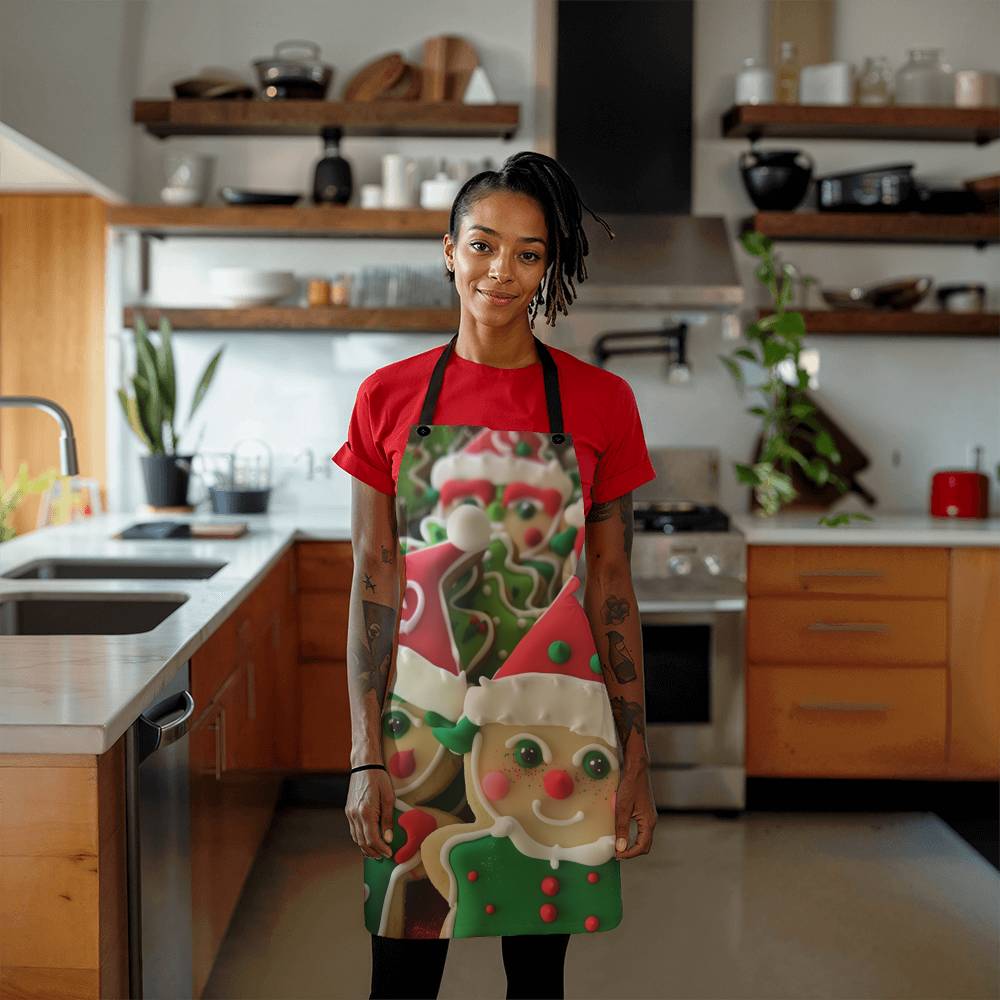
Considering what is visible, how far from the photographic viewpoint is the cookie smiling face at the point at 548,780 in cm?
165

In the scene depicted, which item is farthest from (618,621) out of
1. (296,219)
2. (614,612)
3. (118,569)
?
(296,219)

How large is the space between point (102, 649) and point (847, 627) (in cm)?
248

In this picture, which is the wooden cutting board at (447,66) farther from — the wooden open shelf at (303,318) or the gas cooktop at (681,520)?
the gas cooktop at (681,520)

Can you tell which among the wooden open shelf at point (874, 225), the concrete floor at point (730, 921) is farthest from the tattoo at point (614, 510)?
the wooden open shelf at point (874, 225)

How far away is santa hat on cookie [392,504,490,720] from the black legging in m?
0.31

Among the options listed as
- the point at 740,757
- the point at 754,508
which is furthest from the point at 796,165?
the point at 740,757

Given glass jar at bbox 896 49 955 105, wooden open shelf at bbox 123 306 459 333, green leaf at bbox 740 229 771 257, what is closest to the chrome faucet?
wooden open shelf at bbox 123 306 459 333

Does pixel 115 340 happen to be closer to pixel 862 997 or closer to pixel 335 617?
pixel 335 617

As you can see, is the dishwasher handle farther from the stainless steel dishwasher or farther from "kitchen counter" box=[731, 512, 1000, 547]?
"kitchen counter" box=[731, 512, 1000, 547]

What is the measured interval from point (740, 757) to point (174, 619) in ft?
6.89

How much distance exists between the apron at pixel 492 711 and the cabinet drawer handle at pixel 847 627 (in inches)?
94.4

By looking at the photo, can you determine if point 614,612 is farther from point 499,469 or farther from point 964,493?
point 964,493

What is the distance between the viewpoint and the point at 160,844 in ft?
6.81

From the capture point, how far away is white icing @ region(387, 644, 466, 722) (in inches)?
64.7
